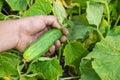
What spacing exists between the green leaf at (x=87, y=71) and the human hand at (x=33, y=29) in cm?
20

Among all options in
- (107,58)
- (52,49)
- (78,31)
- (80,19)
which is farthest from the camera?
(80,19)

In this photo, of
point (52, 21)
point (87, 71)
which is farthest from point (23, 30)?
point (87, 71)

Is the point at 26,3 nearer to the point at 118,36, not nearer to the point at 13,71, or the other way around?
the point at 13,71

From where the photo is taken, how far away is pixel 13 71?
1.70 metres

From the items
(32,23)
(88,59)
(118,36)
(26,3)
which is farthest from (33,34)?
(118,36)

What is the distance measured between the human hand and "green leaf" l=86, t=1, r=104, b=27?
14 centimetres

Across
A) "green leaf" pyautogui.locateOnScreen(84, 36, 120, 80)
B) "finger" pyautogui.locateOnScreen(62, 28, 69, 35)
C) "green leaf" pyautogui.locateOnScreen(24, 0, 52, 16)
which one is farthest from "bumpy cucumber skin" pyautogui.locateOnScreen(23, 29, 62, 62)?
"green leaf" pyautogui.locateOnScreen(84, 36, 120, 80)

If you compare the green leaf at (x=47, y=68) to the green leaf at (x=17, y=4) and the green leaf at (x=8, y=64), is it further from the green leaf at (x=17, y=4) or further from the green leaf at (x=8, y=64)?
the green leaf at (x=17, y=4)

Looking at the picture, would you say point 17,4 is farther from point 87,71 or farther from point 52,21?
point 87,71

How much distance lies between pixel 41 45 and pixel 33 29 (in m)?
0.10

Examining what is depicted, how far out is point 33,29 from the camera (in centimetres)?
173

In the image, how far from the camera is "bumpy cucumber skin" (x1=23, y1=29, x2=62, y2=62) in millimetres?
1659

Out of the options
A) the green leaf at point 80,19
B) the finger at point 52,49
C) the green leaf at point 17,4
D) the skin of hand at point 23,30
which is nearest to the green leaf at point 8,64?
the skin of hand at point 23,30

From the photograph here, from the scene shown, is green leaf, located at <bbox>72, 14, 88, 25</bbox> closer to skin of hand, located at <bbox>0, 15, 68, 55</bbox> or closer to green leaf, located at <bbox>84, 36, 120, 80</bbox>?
skin of hand, located at <bbox>0, 15, 68, 55</bbox>
